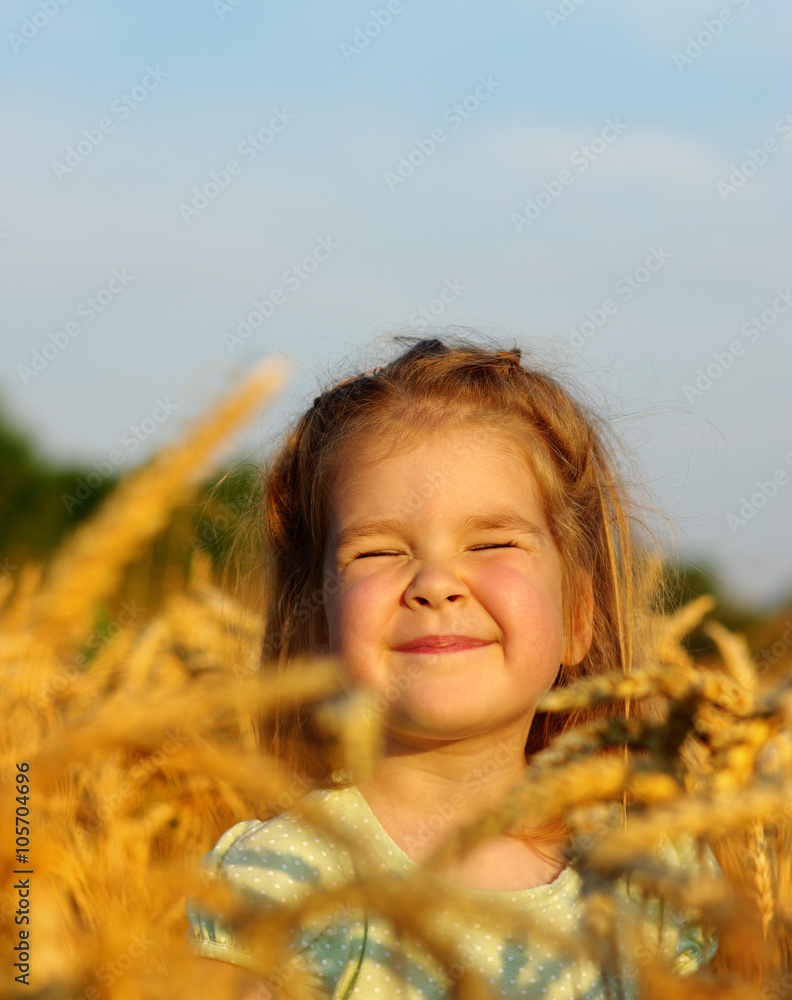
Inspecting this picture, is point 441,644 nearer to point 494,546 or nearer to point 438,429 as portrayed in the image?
point 494,546

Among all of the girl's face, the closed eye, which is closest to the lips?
the girl's face

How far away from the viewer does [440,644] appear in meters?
1.35

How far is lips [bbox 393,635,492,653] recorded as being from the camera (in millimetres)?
1346

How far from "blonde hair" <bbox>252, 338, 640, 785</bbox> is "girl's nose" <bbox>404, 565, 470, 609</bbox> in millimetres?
247

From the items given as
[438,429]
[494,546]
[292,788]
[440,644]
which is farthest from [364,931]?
[292,788]

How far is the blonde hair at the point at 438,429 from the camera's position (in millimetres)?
1607

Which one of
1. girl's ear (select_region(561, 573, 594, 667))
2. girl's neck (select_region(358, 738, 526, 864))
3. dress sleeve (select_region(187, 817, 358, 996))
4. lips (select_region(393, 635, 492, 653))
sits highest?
girl's ear (select_region(561, 573, 594, 667))

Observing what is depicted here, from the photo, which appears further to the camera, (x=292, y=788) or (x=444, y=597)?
(x=444, y=597)

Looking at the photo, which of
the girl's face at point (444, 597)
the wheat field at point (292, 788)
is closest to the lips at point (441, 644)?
the girl's face at point (444, 597)

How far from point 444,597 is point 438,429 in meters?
0.32

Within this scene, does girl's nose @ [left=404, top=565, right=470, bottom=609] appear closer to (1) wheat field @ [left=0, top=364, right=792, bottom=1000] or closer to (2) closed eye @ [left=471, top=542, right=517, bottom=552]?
(2) closed eye @ [left=471, top=542, right=517, bottom=552]

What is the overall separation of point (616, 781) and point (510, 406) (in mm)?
1274

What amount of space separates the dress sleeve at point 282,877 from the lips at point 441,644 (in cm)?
28

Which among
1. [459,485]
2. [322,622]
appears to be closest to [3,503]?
[322,622]
